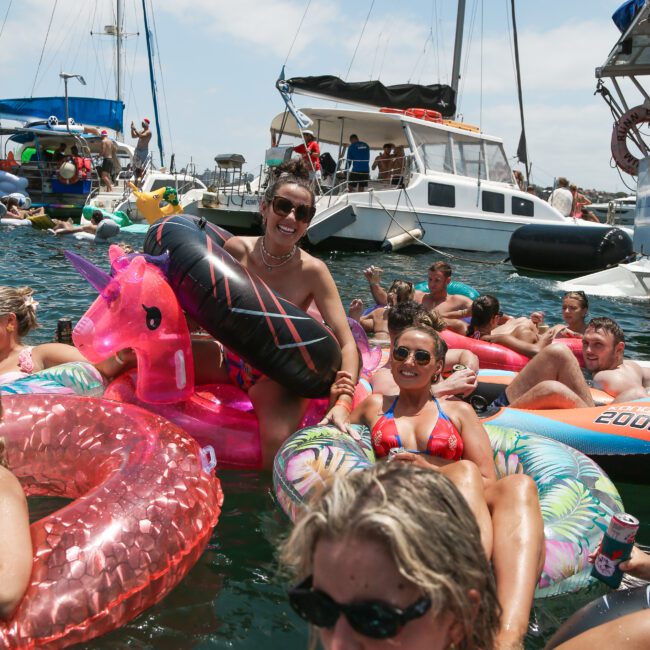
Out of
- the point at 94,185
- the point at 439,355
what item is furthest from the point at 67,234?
the point at 439,355

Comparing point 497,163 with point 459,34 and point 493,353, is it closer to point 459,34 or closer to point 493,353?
point 459,34

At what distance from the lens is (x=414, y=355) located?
11.3 ft

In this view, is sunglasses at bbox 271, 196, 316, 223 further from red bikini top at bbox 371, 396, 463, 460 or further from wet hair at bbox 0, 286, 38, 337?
wet hair at bbox 0, 286, 38, 337

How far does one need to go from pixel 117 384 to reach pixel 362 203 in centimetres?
1265

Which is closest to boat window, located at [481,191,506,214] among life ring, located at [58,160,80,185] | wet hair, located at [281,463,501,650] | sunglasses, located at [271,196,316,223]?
life ring, located at [58,160,80,185]

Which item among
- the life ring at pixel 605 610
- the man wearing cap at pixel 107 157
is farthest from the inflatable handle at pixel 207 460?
the man wearing cap at pixel 107 157

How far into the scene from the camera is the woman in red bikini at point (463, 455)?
2564 mm

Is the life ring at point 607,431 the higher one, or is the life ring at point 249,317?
the life ring at point 249,317

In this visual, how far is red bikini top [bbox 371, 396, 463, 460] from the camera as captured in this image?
3.37m

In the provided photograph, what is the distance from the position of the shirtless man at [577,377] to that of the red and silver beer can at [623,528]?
2.27 meters

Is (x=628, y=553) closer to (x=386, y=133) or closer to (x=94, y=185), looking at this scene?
(x=386, y=133)

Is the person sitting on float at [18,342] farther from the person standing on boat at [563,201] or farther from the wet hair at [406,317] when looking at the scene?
the person standing on boat at [563,201]

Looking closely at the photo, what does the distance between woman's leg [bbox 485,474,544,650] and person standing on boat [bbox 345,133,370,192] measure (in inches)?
561

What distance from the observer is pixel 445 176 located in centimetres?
1705
